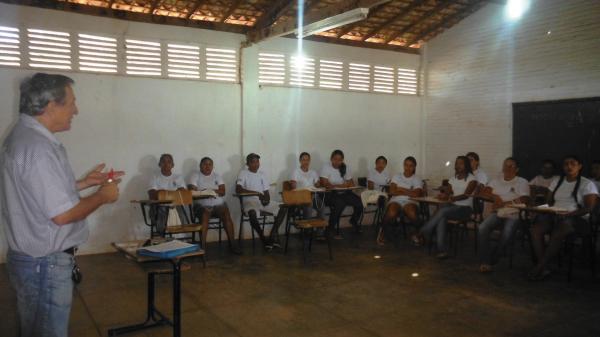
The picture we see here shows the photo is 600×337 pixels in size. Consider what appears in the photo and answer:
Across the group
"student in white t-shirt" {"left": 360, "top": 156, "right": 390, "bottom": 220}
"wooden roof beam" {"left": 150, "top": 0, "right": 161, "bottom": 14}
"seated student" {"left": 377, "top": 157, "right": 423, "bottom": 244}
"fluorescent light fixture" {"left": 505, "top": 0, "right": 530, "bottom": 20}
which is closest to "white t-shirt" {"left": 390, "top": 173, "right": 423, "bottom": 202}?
"seated student" {"left": 377, "top": 157, "right": 423, "bottom": 244}

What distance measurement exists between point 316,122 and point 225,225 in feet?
8.12

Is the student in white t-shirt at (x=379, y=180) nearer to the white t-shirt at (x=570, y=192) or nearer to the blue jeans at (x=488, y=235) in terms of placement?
the blue jeans at (x=488, y=235)

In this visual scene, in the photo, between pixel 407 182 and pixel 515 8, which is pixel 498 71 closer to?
pixel 515 8

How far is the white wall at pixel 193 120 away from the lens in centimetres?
617

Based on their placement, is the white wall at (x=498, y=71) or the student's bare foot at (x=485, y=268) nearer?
the student's bare foot at (x=485, y=268)

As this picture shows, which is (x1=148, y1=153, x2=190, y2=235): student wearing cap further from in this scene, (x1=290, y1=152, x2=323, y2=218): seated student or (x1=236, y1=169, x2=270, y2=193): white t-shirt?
(x1=290, y1=152, x2=323, y2=218): seated student

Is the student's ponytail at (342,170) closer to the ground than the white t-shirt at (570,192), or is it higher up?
higher up

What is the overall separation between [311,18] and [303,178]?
241 cm

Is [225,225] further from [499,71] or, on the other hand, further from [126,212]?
[499,71]

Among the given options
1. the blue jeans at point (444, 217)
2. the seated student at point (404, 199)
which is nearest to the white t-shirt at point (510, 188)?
the blue jeans at point (444, 217)

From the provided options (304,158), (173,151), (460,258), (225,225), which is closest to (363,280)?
(460,258)

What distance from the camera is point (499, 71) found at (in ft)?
24.9

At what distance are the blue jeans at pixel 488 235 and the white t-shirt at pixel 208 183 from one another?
3.38 m

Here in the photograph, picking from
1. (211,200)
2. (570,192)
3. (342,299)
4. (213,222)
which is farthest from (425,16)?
(342,299)
